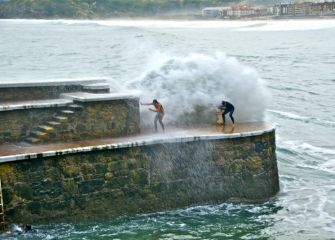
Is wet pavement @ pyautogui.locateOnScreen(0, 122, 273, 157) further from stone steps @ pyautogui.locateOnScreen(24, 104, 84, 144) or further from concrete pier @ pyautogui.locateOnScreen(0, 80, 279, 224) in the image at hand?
stone steps @ pyautogui.locateOnScreen(24, 104, 84, 144)

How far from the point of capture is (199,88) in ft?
58.8

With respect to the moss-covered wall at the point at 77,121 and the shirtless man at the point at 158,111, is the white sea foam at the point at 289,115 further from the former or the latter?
the moss-covered wall at the point at 77,121

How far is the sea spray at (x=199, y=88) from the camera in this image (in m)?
17.3

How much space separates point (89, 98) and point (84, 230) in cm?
315

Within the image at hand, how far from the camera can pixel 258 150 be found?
15.7 meters

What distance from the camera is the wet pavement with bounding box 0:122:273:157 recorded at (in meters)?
14.2

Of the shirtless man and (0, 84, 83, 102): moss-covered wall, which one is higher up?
(0, 84, 83, 102): moss-covered wall

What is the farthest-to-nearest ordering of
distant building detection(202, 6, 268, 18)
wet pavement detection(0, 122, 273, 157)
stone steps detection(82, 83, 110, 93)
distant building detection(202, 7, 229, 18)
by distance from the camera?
distant building detection(202, 7, 229, 18)
distant building detection(202, 6, 268, 18)
stone steps detection(82, 83, 110, 93)
wet pavement detection(0, 122, 273, 157)

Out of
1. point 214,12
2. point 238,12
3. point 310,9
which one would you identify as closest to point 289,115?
point 310,9

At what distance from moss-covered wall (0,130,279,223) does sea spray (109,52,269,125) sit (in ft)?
6.51

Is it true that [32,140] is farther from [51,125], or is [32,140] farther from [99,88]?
[99,88]

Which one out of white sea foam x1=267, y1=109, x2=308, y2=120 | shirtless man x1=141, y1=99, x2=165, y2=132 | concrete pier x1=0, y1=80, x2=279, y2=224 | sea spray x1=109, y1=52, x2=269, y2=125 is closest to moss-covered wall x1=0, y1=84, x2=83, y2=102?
concrete pier x1=0, y1=80, x2=279, y2=224

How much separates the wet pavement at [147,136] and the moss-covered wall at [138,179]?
1.20ft

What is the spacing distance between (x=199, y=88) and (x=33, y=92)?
4479mm
